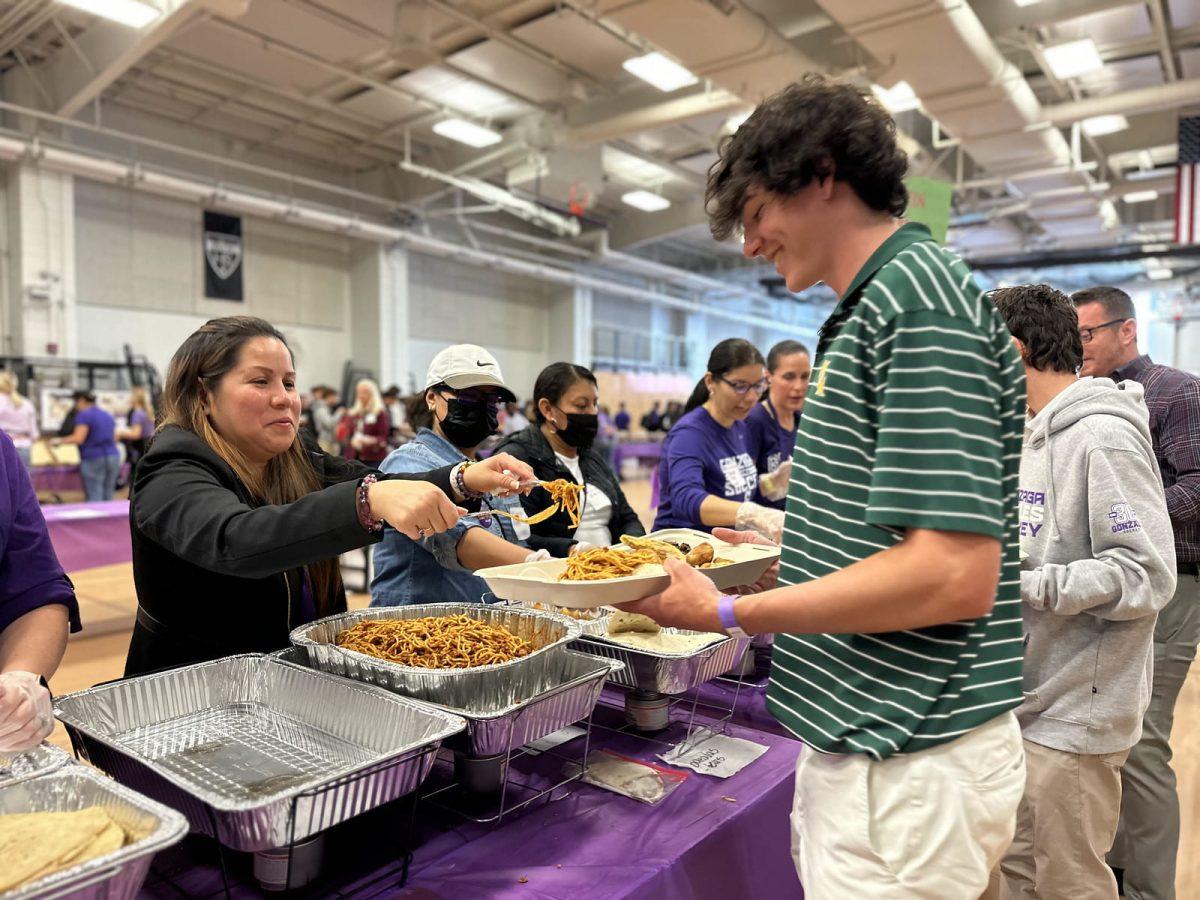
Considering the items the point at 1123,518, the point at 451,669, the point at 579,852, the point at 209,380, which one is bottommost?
the point at 579,852

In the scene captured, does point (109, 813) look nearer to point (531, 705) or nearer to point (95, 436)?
point (531, 705)

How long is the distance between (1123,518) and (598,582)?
47.7 inches

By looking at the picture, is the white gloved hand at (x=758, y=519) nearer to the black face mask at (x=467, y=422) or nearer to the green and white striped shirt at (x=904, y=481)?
the black face mask at (x=467, y=422)

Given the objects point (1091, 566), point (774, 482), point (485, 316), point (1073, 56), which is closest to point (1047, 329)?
point (1091, 566)

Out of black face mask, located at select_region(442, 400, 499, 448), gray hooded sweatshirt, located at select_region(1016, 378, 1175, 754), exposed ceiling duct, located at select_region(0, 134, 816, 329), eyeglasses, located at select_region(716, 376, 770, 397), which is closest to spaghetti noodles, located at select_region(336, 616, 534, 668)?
black face mask, located at select_region(442, 400, 499, 448)

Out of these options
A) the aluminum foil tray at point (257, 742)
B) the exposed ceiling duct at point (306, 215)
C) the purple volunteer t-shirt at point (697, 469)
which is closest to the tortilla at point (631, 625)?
the aluminum foil tray at point (257, 742)

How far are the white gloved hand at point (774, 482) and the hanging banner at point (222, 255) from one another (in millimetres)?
12204

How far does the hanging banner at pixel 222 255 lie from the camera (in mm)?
13094

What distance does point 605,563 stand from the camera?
1532mm

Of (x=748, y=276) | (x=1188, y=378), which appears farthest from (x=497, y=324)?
(x=1188, y=378)

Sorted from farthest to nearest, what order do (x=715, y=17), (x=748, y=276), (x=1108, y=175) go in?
1. (x=748, y=276)
2. (x=1108, y=175)
3. (x=715, y=17)

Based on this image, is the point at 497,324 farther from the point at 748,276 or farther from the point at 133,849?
the point at 133,849

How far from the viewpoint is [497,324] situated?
59.2ft

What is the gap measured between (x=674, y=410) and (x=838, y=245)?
16897 mm
